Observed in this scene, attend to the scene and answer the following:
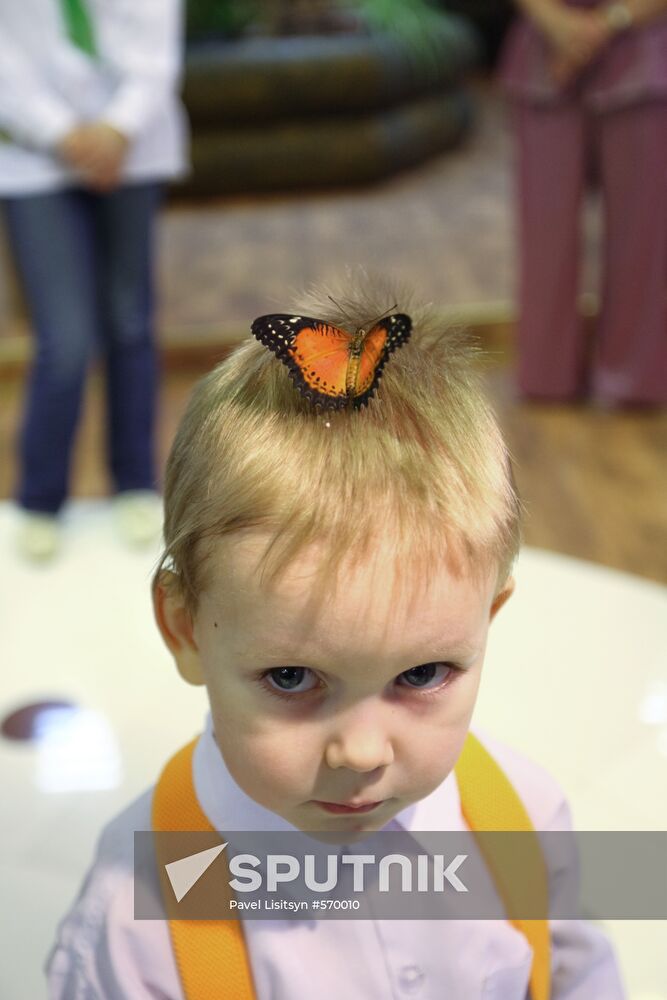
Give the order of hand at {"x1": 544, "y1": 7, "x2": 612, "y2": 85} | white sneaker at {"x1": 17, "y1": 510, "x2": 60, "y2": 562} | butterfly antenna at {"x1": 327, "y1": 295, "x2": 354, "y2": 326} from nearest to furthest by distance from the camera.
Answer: butterfly antenna at {"x1": 327, "y1": 295, "x2": 354, "y2": 326}
white sneaker at {"x1": 17, "y1": 510, "x2": 60, "y2": 562}
hand at {"x1": 544, "y1": 7, "x2": 612, "y2": 85}


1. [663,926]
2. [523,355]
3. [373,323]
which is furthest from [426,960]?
[523,355]

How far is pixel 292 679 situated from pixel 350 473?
0.39 ft

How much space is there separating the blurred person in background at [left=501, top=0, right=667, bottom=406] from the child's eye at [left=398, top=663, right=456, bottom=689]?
6.48ft

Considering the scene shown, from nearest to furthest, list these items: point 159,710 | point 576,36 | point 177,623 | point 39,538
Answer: point 177,623
point 159,710
point 39,538
point 576,36

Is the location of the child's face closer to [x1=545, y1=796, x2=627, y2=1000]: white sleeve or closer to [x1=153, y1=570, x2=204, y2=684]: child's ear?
[x1=153, y1=570, x2=204, y2=684]: child's ear

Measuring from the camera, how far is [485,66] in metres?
5.31

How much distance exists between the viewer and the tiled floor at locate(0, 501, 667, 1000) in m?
1.02

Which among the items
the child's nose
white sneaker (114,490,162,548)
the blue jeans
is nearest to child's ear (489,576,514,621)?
the child's nose

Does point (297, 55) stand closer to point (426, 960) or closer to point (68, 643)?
point (68, 643)

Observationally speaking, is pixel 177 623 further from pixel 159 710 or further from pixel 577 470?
pixel 577 470

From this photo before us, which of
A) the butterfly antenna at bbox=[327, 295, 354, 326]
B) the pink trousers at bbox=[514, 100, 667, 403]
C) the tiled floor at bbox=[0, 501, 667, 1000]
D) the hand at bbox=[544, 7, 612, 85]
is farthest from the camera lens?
the pink trousers at bbox=[514, 100, 667, 403]

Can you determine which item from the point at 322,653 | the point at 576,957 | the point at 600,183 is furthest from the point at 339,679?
the point at 600,183

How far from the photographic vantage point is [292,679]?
640 mm

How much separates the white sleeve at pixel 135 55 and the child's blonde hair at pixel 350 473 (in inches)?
47.1
